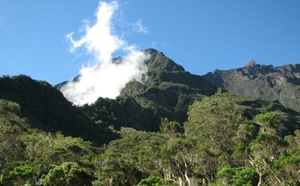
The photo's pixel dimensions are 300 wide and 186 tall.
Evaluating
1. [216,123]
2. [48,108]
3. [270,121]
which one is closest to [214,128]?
[216,123]

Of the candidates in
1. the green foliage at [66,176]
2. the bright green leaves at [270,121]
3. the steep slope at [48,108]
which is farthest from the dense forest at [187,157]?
the steep slope at [48,108]

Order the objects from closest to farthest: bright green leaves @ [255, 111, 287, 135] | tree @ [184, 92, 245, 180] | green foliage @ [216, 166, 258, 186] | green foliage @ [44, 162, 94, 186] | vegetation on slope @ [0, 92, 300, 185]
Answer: green foliage @ [44, 162, 94, 186], green foliage @ [216, 166, 258, 186], vegetation on slope @ [0, 92, 300, 185], bright green leaves @ [255, 111, 287, 135], tree @ [184, 92, 245, 180]

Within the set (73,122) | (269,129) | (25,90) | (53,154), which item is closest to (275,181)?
(269,129)

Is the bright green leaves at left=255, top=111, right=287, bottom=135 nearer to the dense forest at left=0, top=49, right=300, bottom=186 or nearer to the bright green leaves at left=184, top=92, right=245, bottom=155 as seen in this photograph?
the dense forest at left=0, top=49, right=300, bottom=186

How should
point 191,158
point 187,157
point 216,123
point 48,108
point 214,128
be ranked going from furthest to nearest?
1. point 48,108
2. point 216,123
3. point 214,128
4. point 187,157
5. point 191,158

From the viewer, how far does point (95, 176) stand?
46.8 m

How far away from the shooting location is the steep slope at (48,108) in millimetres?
133375

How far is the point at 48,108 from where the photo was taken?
14450 centimetres

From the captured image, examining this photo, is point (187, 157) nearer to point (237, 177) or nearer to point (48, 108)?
point (237, 177)

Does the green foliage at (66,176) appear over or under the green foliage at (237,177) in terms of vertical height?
over

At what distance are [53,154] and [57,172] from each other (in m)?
16.0

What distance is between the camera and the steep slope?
133 metres

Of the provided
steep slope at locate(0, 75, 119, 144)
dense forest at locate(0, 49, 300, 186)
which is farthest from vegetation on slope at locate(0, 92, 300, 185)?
steep slope at locate(0, 75, 119, 144)

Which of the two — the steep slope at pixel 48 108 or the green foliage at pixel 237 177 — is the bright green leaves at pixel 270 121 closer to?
the green foliage at pixel 237 177
